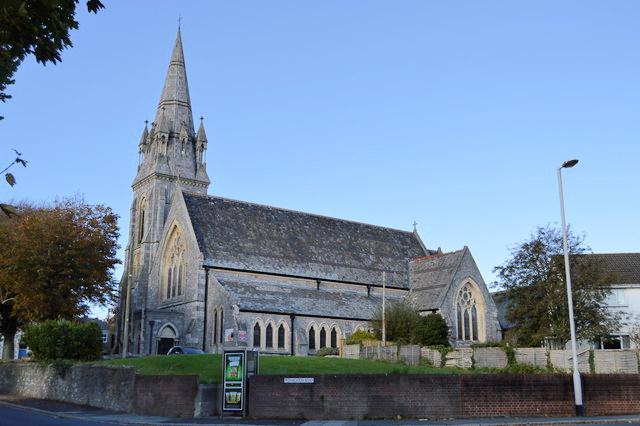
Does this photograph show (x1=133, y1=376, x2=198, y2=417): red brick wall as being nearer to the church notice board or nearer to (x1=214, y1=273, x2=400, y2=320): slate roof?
the church notice board

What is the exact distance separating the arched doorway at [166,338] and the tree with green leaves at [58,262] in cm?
479

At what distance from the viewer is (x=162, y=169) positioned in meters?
62.2

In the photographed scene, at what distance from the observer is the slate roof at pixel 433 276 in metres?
52.5

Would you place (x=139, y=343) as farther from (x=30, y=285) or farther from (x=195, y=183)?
(x=195, y=183)

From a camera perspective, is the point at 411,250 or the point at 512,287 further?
the point at 411,250

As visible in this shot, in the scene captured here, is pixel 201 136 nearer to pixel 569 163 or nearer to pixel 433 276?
pixel 433 276

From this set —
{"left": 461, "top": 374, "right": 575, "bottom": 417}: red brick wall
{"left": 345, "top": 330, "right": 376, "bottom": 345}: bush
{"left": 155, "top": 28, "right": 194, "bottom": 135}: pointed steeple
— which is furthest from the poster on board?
{"left": 155, "top": 28, "right": 194, "bottom": 135}: pointed steeple

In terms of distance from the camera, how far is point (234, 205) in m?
55.1

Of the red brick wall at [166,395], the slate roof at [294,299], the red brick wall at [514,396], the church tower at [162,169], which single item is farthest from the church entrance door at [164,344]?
the red brick wall at [514,396]

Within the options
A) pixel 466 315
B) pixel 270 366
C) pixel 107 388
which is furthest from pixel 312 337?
pixel 107 388

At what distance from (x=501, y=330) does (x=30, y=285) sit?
36567mm

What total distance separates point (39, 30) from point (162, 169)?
55312 millimetres

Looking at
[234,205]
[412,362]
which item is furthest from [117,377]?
[234,205]

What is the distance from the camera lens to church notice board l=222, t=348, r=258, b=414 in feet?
78.0
